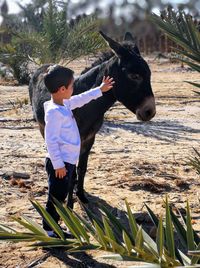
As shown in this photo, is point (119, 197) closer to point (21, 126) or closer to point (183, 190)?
point (183, 190)

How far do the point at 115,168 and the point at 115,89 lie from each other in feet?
5.69

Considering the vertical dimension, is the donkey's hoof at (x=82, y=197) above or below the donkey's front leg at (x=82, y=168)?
below

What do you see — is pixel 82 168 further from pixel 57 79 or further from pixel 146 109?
pixel 57 79

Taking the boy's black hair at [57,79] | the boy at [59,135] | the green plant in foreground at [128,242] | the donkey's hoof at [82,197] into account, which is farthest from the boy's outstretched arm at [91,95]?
the green plant in foreground at [128,242]

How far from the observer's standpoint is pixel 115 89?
16.7 ft

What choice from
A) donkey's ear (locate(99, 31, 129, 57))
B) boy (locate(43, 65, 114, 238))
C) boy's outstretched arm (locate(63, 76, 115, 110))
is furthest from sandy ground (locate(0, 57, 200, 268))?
donkey's ear (locate(99, 31, 129, 57))

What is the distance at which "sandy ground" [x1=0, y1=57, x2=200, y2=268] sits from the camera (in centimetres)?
407

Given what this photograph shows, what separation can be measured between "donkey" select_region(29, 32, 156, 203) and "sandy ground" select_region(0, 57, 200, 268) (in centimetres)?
59

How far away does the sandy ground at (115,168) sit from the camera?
4066 millimetres

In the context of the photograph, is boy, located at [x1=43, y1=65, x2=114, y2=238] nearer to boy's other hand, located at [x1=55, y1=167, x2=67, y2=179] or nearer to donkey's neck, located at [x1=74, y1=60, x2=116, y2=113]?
boy's other hand, located at [x1=55, y1=167, x2=67, y2=179]

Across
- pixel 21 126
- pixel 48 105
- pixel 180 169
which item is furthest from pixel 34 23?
pixel 48 105

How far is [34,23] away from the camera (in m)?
18.5

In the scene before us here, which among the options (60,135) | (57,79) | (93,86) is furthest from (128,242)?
(93,86)

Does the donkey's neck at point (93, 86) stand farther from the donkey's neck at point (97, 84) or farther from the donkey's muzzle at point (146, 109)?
the donkey's muzzle at point (146, 109)
